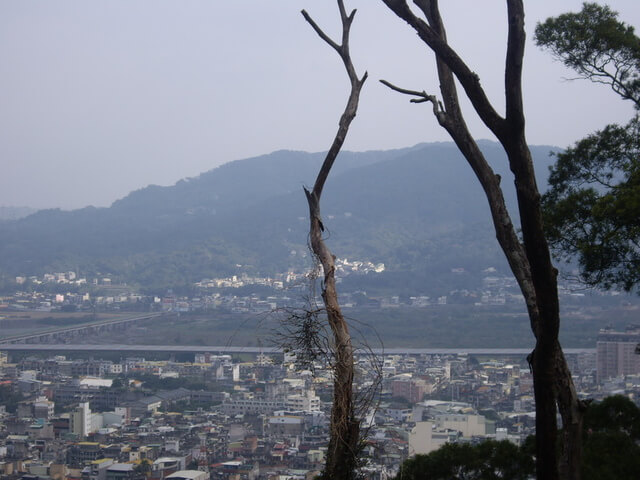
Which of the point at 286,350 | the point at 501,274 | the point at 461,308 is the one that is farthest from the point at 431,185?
the point at 286,350

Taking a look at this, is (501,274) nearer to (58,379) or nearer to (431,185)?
(431,185)

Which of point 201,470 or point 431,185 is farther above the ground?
point 431,185

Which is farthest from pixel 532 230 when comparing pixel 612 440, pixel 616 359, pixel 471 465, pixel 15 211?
pixel 15 211

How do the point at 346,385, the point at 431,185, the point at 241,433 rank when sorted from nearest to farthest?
1. the point at 346,385
2. the point at 241,433
3. the point at 431,185

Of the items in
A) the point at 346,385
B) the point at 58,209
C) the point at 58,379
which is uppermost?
the point at 58,209

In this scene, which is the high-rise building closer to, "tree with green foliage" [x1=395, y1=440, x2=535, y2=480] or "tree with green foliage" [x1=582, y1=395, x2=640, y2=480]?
"tree with green foliage" [x1=582, y1=395, x2=640, y2=480]

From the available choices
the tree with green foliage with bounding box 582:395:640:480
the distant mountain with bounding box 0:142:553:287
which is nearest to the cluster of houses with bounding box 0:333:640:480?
the tree with green foliage with bounding box 582:395:640:480

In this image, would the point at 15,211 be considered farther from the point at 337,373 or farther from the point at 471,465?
the point at 337,373
